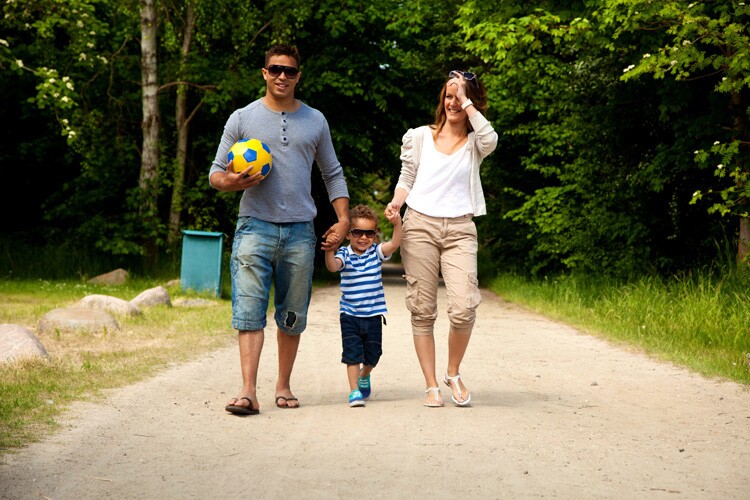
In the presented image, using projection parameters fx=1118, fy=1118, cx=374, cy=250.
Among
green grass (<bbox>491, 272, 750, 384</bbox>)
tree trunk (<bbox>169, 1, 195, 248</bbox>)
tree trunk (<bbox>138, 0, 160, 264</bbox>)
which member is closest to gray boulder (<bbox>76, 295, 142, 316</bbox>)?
green grass (<bbox>491, 272, 750, 384</bbox>)

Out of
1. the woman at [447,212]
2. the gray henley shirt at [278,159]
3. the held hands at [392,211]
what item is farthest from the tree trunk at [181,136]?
the held hands at [392,211]

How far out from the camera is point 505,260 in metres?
25.3

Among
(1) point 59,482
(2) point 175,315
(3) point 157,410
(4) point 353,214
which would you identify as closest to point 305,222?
(4) point 353,214

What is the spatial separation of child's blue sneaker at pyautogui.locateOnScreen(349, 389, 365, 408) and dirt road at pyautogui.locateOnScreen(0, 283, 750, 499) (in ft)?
0.44

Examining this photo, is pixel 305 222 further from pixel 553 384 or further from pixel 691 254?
pixel 691 254

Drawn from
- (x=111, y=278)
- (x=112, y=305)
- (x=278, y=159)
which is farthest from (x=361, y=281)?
(x=111, y=278)

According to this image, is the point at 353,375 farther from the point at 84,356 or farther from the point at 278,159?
the point at 84,356

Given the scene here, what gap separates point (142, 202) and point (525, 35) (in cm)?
1003

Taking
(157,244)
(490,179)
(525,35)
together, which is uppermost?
(525,35)

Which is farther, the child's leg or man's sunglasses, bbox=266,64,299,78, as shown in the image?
the child's leg

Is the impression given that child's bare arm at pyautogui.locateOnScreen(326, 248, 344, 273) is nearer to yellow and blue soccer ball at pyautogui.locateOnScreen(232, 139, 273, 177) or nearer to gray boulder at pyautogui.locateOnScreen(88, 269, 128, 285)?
yellow and blue soccer ball at pyautogui.locateOnScreen(232, 139, 273, 177)

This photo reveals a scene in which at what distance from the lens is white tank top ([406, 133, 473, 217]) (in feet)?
24.5

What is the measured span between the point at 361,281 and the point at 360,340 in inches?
15.9

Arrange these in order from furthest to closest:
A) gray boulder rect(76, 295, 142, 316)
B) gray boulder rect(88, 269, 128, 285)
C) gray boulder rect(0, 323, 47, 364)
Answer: gray boulder rect(88, 269, 128, 285) → gray boulder rect(76, 295, 142, 316) → gray boulder rect(0, 323, 47, 364)
